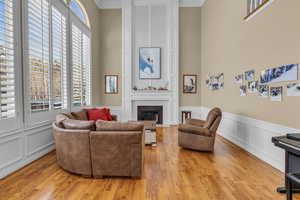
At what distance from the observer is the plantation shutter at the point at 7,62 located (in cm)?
282

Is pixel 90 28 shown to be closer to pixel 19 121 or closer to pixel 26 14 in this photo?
pixel 26 14

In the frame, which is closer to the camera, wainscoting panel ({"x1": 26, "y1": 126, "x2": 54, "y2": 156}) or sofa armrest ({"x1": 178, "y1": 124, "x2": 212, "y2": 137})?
wainscoting panel ({"x1": 26, "y1": 126, "x2": 54, "y2": 156})

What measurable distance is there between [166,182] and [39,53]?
3.44 metres

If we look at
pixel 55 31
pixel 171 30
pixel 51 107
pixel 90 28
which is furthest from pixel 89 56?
pixel 171 30

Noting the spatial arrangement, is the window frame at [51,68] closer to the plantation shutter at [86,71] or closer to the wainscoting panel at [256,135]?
the plantation shutter at [86,71]

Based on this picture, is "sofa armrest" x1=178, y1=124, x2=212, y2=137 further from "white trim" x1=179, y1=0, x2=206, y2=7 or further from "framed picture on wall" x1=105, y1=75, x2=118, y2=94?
"white trim" x1=179, y1=0, x2=206, y2=7

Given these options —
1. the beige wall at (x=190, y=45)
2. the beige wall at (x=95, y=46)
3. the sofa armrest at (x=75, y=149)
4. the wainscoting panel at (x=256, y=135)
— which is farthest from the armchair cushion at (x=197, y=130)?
the beige wall at (x=95, y=46)

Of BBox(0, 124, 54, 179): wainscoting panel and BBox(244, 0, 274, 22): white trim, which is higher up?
BBox(244, 0, 274, 22): white trim

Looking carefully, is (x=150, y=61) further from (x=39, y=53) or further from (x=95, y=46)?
(x=39, y=53)

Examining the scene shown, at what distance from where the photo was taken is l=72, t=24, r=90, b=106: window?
544 cm

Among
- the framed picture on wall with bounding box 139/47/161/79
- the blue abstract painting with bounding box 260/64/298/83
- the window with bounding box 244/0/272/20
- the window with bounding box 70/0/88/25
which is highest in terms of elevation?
the window with bounding box 70/0/88/25

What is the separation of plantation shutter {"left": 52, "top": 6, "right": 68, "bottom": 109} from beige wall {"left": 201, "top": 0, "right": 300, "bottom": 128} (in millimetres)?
4443

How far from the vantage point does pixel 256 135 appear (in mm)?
3924

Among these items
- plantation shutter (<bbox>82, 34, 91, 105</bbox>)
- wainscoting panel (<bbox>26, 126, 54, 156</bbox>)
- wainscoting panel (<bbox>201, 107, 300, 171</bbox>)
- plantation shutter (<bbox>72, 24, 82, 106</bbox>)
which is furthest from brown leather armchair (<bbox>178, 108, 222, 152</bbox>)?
plantation shutter (<bbox>82, 34, 91, 105</bbox>)
